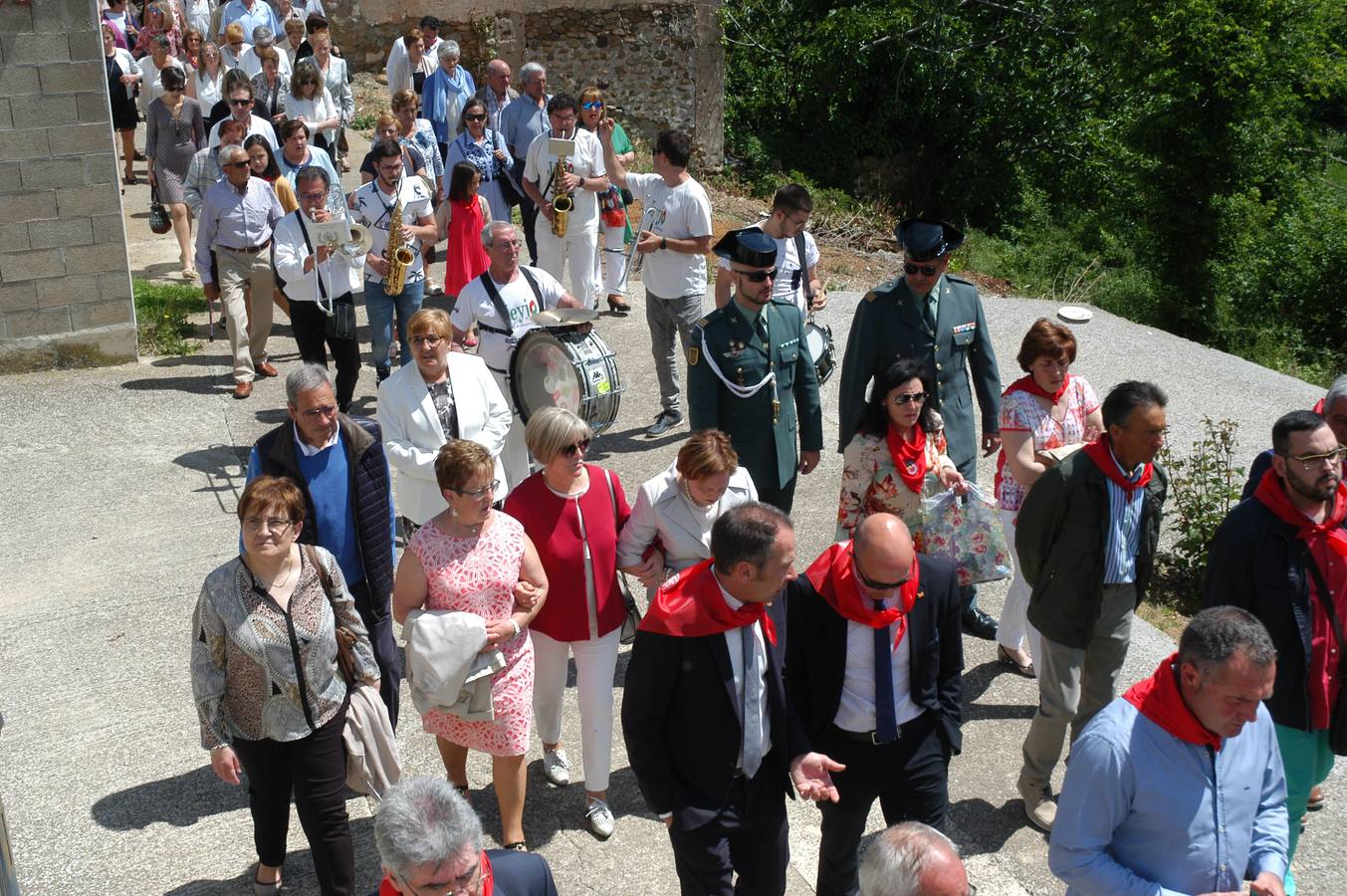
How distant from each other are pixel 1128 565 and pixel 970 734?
51.1 inches

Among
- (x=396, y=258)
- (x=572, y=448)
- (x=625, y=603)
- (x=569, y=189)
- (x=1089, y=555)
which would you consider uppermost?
(x=569, y=189)

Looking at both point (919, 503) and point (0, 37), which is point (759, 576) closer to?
point (919, 503)

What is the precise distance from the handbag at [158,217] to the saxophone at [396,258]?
156 inches

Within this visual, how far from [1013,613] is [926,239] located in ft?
6.16

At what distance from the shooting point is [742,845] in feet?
14.4

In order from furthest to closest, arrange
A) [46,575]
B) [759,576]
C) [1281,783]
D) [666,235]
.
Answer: [666,235]
[46,575]
[759,576]
[1281,783]

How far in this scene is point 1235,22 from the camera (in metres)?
19.4

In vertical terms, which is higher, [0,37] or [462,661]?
[0,37]

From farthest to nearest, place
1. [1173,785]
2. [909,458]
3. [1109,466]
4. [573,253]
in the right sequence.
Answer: [573,253], [909,458], [1109,466], [1173,785]

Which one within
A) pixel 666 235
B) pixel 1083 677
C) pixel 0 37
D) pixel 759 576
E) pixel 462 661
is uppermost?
pixel 0 37

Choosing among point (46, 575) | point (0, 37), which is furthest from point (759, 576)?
point (0, 37)

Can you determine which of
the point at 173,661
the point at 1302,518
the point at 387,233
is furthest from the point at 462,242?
the point at 1302,518

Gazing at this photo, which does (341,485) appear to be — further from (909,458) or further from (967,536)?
(967,536)

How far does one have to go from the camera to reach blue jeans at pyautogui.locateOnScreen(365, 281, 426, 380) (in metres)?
9.21
